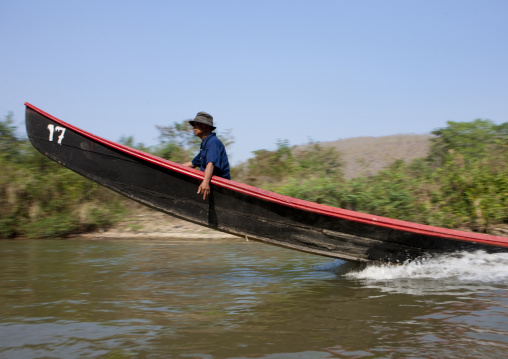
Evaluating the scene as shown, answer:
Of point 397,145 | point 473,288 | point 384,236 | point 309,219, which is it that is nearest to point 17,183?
point 309,219

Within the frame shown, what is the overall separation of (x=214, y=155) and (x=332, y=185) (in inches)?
158

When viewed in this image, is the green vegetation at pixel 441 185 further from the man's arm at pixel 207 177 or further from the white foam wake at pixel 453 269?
the man's arm at pixel 207 177

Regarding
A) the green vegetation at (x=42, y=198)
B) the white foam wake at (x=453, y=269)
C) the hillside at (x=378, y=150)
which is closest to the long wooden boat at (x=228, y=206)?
the white foam wake at (x=453, y=269)

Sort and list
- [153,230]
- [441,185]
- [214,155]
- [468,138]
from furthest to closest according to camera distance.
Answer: [468,138] < [153,230] < [441,185] < [214,155]

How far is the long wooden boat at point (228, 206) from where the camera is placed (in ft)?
15.6

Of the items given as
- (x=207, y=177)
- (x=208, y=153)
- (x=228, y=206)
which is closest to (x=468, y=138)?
(x=228, y=206)

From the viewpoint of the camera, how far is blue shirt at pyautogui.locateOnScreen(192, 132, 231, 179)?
4.78 meters

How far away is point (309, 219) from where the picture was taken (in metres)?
4.84

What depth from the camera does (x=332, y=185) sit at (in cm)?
832

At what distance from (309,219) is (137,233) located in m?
4.89

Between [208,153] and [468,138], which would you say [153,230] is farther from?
[468,138]

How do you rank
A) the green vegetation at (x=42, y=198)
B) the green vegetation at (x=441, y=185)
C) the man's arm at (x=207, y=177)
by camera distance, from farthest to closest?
the green vegetation at (x=42, y=198) < the green vegetation at (x=441, y=185) < the man's arm at (x=207, y=177)

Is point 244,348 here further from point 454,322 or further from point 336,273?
point 336,273

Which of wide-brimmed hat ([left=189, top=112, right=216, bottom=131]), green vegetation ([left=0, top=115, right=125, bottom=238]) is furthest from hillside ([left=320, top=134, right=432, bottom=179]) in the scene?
wide-brimmed hat ([left=189, top=112, right=216, bottom=131])
